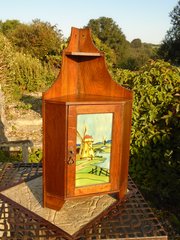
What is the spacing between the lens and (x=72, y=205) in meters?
1.79

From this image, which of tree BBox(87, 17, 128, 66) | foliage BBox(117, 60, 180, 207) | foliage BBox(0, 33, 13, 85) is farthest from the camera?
tree BBox(87, 17, 128, 66)

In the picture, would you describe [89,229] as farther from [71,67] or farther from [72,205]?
[71,67]

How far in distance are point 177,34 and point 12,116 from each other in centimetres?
1909

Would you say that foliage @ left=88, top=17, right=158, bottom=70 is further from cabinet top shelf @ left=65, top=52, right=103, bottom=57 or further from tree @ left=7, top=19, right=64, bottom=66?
cabinet top shelf @ left=65, top=52, right=103, bottom=57

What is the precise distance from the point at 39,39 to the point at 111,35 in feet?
59.2

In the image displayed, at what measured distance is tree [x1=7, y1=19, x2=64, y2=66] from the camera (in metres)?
14.5

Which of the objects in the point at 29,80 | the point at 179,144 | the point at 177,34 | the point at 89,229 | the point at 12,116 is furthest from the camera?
the point at 177,34

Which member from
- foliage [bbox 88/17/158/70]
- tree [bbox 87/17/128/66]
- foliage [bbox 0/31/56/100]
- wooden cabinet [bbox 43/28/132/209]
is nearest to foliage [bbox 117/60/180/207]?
wooden cabinet [bbox 43/28/132/209]

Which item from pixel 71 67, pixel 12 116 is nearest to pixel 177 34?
pixel 12 116

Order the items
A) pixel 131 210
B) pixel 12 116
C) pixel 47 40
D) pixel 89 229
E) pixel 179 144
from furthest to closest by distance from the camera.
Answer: pixel 47 40
pixel 12 116
pixel 179 144
pixel 131 210
pixel 89 229

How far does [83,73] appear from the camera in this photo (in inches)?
74.7

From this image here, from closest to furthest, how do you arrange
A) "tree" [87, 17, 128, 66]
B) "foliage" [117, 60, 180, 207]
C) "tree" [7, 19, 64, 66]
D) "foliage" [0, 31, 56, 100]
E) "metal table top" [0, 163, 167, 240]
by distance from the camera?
"metal table top" [0, 163, 167, 240] < "foliage" [117, 60, 180, 207] < "foliage" [0, 31, 56, 100] < "tree" [7, 19, 64, 66] < "tree" [87, 17, 128, 66]

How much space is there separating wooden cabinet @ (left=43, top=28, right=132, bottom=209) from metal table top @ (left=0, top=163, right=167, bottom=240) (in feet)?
0.41

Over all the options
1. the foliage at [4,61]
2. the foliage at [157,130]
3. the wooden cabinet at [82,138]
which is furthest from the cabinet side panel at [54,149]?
the foliage at [4,61]
